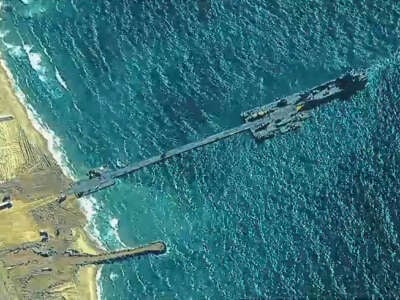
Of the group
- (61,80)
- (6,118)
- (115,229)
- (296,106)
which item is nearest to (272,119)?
(296,106)

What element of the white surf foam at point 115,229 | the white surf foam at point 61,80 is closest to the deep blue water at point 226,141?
the white surf foam at point 115,229

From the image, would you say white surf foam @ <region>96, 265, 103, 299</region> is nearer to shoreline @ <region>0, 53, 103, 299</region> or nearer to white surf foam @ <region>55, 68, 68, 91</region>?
shoreline @ <region>0, 53, 103, 299</region>

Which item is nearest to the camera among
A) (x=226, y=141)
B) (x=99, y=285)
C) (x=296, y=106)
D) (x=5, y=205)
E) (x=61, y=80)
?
(x=99, y=285)

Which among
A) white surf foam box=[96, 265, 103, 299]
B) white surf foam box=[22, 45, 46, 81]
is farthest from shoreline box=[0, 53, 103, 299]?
white surf foam box=[22, 45, 46, 81]

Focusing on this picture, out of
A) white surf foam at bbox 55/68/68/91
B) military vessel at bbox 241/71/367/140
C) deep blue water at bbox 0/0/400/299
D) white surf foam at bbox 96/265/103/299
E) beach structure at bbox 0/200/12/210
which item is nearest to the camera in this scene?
deep blue water at bbox 0/0/400/299

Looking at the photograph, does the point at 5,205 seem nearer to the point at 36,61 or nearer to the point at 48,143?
the point at 48,143
